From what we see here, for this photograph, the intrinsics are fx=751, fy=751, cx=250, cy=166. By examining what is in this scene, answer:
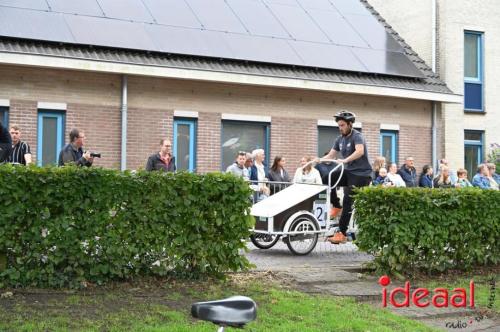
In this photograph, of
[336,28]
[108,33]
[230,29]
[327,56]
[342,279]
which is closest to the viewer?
[342,279]

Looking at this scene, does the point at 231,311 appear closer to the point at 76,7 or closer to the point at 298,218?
the point at 298,218

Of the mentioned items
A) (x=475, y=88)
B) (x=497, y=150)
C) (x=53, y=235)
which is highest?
(x=475, y=88)

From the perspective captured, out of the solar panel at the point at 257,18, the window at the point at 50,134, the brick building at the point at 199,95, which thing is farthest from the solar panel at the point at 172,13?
the window at the point at 50,134

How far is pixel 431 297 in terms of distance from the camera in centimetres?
893

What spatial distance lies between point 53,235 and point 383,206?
4.22 metres

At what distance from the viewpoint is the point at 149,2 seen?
19.3 m

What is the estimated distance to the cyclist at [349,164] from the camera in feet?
37.6

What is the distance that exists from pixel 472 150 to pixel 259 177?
→ 1200 centimetres

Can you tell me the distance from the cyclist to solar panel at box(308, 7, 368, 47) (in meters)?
9.95

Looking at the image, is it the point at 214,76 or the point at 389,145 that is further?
the point at 389,145

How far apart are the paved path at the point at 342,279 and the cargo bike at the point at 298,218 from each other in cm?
23

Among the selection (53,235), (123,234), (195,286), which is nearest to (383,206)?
(195,286)

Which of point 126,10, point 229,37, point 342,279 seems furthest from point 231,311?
point 229,37

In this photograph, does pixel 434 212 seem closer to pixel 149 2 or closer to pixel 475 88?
pixel 149 2
